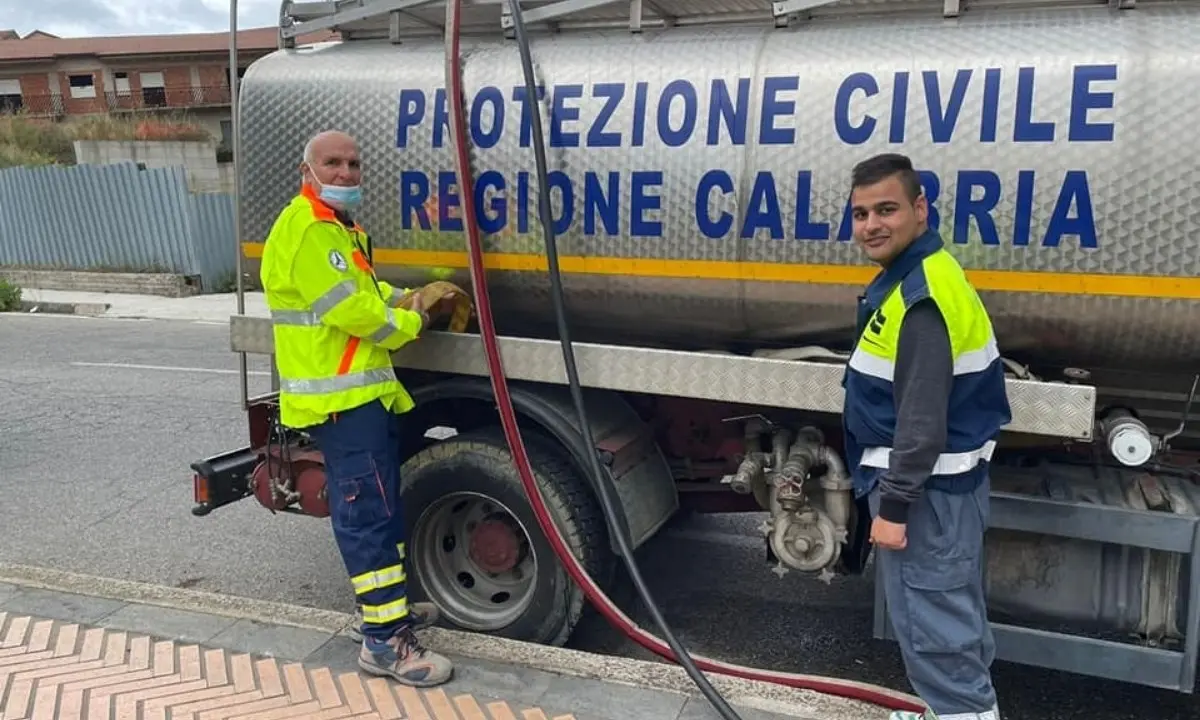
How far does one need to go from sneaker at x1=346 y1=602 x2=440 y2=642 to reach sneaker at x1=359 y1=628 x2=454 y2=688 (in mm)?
207

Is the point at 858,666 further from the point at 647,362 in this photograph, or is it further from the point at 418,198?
the point at 418,198

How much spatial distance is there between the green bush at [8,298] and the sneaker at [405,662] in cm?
1475

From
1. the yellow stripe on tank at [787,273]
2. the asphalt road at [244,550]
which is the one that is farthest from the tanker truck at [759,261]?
the asphalt road at [244,550]

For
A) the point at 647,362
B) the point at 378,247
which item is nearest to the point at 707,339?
the point at 647,362

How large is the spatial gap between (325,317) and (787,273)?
1581 millimetres

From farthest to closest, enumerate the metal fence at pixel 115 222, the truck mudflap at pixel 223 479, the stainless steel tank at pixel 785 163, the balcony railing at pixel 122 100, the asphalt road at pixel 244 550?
1. the balcony railing at pixel 122 100
2. the metal fence at pixel 115 222
3. the truck mudflap at pixel 223 479
4. the asphalt road at pixel 244 550
5. the stainless steel tank at pixel 785 163

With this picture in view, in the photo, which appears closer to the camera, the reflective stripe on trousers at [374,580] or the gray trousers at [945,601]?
the gray trousers at [945,601]

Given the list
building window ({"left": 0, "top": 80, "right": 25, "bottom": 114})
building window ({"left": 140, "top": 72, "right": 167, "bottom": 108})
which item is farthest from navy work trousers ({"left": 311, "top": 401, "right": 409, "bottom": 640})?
building window ({"left": 0, "top": 80, "right": 25, "bottom": 114})

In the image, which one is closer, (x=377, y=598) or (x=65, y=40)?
(x=377, y=598)

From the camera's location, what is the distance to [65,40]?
44.8m

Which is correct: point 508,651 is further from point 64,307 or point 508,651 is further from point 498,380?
point 64,307

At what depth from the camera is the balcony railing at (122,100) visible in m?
43.9

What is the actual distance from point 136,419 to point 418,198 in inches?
217

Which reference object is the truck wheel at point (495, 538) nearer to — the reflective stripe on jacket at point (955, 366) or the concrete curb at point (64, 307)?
the reflective stripe on jacket at point (955, 366)
